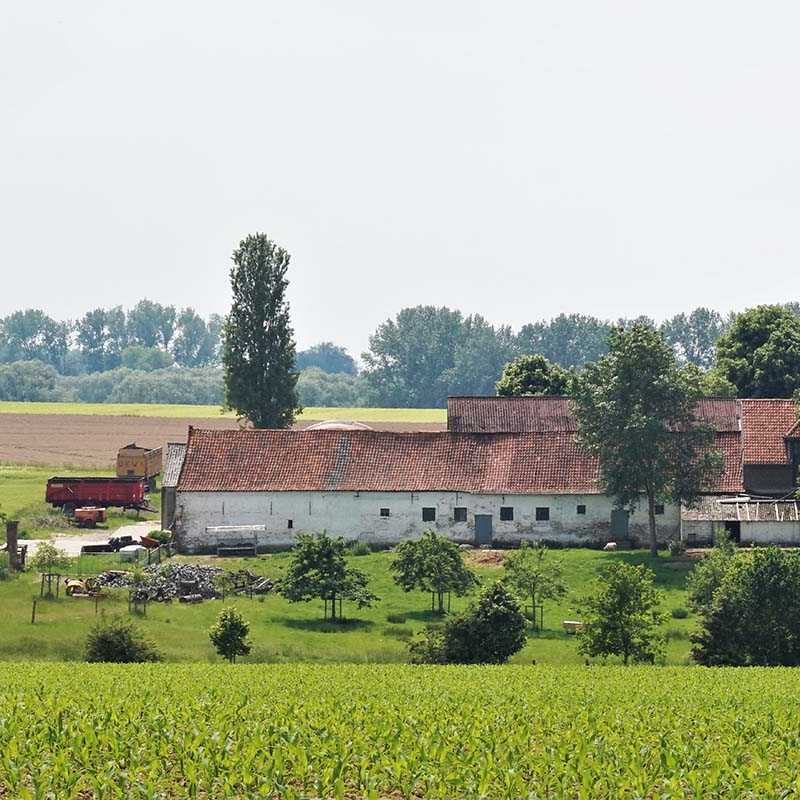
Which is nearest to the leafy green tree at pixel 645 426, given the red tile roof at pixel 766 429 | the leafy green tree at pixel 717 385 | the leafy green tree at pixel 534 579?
the red tile roof at pixel 766 429

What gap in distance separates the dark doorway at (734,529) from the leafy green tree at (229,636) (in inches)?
1128

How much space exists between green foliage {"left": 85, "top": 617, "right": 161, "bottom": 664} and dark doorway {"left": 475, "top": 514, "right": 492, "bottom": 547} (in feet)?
91.6

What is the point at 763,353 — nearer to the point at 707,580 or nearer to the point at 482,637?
the point at 707,580

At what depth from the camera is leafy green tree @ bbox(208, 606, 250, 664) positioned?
4578 cm

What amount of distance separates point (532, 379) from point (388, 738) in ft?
248

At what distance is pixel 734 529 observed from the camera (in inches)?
2650

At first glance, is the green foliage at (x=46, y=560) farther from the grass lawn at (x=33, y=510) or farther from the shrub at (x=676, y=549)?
the shrub at (x=676, y=549)

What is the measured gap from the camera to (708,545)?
222 ft

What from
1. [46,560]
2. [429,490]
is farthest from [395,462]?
[46,560]

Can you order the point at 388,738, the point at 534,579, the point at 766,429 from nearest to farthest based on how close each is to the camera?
the point at 388,738 < the point at 534,579 < the point at 766,429

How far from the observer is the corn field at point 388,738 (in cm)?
2359

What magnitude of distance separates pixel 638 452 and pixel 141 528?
26614 mm

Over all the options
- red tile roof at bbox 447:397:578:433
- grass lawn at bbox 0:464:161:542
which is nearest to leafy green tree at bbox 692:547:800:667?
red tile roof at bbox 447:397:578:433

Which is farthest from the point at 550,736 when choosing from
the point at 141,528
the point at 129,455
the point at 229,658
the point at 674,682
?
the point at 129,455
